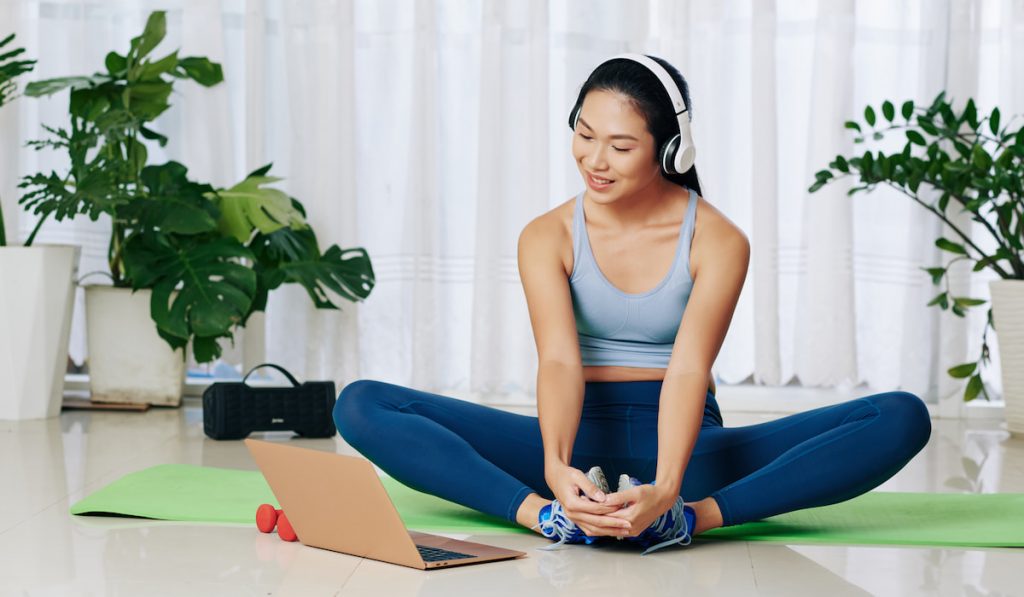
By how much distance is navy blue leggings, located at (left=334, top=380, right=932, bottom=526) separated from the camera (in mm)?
1846

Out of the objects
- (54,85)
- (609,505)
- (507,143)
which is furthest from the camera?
(507,143)

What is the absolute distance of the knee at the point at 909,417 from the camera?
1.85m

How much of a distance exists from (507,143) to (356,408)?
1884 mm

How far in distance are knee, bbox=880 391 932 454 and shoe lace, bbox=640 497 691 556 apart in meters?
0.34

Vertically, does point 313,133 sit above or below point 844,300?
above

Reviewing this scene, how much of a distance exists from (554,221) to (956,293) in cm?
202

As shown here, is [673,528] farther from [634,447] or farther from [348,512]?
[348,512]

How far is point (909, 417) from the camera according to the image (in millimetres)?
1853

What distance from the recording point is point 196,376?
12.9 feet

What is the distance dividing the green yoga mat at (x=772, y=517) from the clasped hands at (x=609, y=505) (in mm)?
240

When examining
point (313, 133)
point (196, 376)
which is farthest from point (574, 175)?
point (196, 376)

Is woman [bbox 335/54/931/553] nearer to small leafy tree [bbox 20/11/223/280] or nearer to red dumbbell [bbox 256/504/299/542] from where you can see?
red dumbbell [bbox 256/504/299/542]

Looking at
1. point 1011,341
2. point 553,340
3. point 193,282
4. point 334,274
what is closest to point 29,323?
point 193,282

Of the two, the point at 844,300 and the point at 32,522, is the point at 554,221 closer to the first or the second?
the point at 32,522
